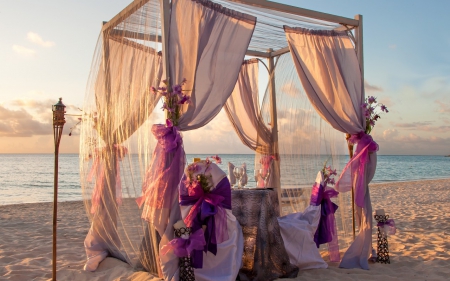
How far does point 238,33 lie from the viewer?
385 centimetres

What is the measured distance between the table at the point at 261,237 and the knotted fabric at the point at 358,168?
1069 mm

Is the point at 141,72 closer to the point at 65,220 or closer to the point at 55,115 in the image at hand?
the point at 55,115

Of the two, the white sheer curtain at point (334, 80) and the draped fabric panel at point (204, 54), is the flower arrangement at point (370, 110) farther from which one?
the draped fabric panel at point (204, 54)

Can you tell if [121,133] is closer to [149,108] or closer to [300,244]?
[149,108]

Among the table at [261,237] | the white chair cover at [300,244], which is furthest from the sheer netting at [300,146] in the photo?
the table at [261,237]

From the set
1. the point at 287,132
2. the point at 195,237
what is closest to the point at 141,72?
the point at 195,237

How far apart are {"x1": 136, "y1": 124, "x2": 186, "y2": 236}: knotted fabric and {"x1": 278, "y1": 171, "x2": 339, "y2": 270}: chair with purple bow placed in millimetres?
1233

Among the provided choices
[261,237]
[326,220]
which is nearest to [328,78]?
[326,220]

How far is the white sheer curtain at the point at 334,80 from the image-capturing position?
168 inches

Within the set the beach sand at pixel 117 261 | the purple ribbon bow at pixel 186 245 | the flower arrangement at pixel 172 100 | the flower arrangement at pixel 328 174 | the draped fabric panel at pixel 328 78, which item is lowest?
the beach sand at pixel 117 261

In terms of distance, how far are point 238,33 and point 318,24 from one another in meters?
1.14

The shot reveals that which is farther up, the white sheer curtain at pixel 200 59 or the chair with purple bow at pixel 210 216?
the white sheer curtain at pixel 200 59

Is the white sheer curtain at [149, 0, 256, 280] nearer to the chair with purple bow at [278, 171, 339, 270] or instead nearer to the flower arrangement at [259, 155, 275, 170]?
the chair with purple bow at [278, 171, 339, 270]

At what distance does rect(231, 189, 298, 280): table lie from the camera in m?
3.56
